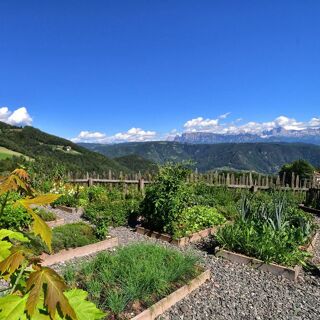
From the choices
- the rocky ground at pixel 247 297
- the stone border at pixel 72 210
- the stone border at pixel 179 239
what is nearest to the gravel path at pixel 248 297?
the rocky ground at pixel 247 297

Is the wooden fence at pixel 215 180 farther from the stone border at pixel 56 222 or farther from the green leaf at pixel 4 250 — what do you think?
the green leaf at pixel 4 250

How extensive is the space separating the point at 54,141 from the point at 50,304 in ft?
342

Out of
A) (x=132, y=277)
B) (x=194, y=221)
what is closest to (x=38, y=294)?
(x=132, y=277)

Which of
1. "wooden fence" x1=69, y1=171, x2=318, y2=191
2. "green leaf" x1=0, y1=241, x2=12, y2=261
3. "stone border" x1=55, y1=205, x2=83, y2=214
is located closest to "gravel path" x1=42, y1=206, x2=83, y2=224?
"stone border" x1=55, y1=205, x2=83, y2=214

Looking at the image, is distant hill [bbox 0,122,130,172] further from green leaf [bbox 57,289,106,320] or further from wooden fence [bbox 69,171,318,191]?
green leaf [bbox 57,289,106,320]

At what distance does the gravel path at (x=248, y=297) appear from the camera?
4.55m

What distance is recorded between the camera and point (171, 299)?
15.2 feet

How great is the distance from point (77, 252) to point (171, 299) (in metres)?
2.70

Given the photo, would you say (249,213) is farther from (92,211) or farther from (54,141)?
(54,141)

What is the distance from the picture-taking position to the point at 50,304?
1.09m

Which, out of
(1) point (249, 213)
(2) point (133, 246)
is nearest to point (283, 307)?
(2) point (133, 246)

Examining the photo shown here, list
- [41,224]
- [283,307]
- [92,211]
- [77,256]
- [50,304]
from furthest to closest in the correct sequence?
[92,211], [77,256], [283,307], [41,224], [50,304]

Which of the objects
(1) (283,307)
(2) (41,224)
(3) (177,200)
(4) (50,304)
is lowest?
(1) (283,307)

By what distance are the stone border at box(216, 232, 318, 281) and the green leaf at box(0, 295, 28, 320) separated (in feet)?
17.9
